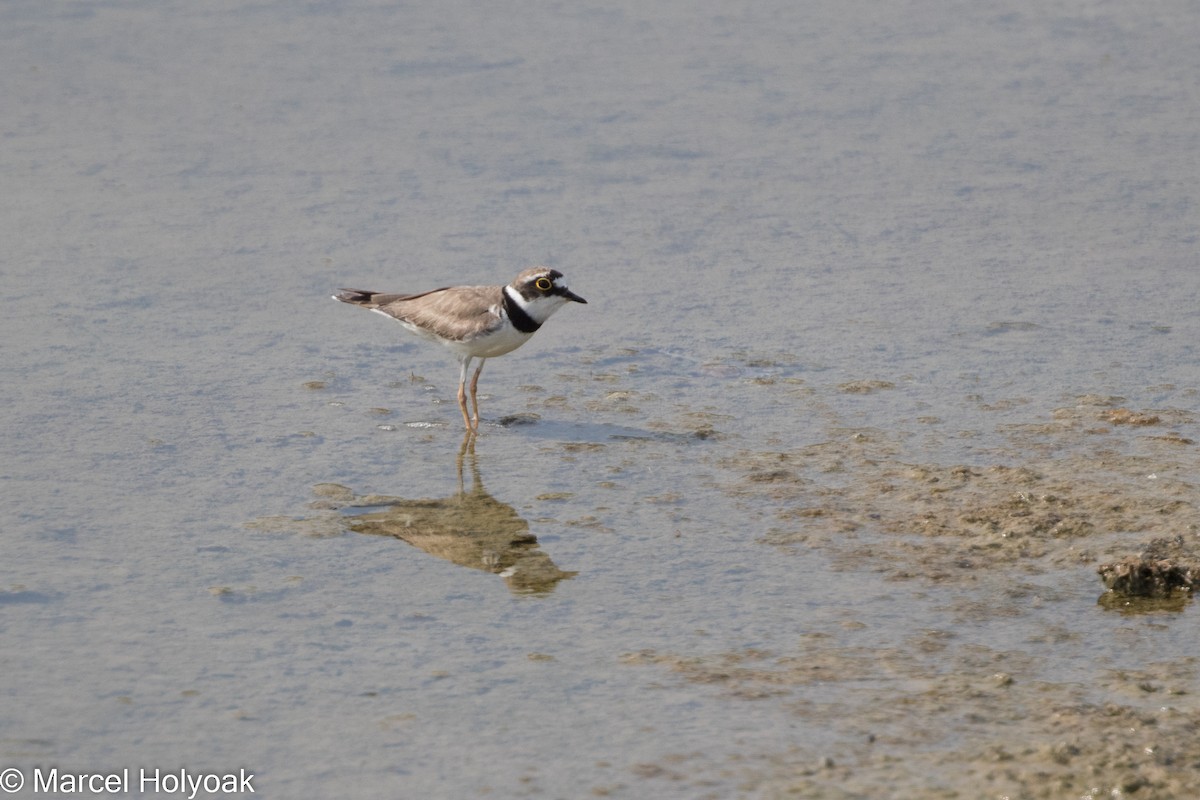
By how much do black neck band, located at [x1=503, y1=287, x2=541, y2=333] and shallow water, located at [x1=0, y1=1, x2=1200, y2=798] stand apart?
0.41 m

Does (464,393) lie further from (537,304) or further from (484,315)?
(537,304)

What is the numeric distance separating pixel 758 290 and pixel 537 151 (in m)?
2.59

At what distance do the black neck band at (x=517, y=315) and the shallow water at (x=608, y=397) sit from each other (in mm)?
412

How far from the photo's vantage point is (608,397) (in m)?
7.89

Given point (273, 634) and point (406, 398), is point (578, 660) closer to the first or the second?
point (273, 634)

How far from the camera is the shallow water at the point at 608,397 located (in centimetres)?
505

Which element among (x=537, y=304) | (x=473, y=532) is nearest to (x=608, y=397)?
(x=537, y=304)

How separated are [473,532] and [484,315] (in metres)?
1.54

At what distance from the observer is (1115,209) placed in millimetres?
10133

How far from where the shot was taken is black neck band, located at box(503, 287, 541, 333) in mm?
7754

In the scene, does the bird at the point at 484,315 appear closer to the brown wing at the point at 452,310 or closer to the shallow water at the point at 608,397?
the brown wing at the point at 452,310

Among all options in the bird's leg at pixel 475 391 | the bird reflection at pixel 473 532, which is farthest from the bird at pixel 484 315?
the bird reflection at pixel 473 532

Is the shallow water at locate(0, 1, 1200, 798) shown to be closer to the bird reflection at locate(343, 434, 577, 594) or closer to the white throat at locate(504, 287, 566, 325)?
the bird reflection at locate(343, 434, 577, 594)

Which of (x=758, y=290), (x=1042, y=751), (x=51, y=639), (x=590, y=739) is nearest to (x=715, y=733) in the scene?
(x=590, y=739)
